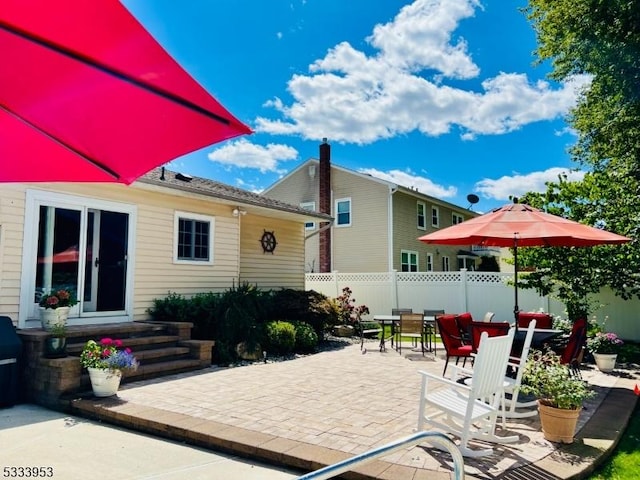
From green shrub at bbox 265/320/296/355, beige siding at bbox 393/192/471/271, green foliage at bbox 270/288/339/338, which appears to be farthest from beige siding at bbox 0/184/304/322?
beige siding at bbox 393/192/471/271

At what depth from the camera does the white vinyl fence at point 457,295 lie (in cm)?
1212

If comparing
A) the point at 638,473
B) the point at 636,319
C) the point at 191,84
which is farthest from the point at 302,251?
the point at 191,84

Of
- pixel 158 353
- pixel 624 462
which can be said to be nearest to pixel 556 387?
pixel 624 462

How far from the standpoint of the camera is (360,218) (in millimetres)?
22000

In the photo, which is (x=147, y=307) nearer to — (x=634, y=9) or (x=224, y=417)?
(x=224, y=417)

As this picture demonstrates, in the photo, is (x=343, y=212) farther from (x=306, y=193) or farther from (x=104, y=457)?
(x=104, y=457)

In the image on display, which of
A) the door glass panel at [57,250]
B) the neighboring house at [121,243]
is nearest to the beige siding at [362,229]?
the neighboring house at [121,243]

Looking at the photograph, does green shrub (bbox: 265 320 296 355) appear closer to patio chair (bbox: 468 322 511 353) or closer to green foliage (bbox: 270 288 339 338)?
green foliage (bbox: 270 288 339 338)

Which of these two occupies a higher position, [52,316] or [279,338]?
[52,316]

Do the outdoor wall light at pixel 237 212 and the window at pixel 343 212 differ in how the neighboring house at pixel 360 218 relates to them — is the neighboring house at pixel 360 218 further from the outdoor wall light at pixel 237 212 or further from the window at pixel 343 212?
the outdoor wall light at pixel 237 212

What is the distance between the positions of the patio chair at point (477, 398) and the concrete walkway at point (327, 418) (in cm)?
19

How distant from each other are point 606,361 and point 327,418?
592cm

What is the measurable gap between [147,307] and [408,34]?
392 inches

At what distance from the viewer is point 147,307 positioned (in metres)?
9.39
